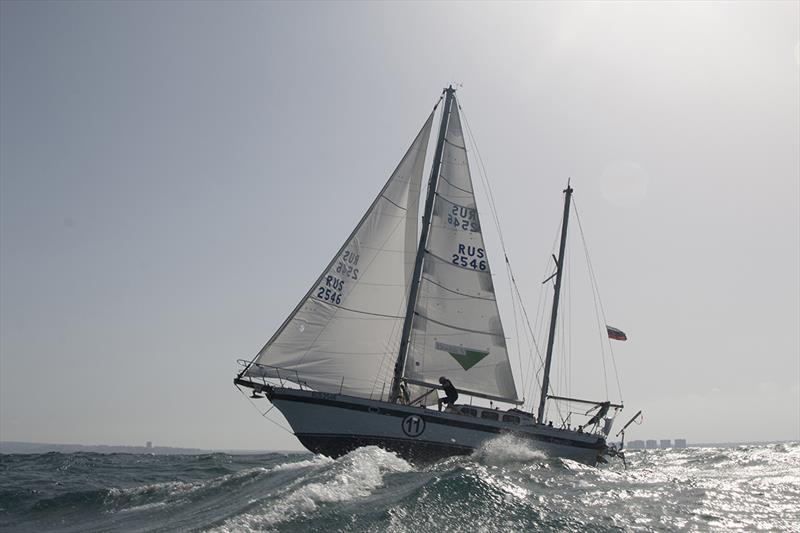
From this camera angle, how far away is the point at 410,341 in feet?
84.7

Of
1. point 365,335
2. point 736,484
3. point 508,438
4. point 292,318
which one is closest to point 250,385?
point 292,318

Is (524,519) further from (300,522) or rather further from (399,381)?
(399,381)

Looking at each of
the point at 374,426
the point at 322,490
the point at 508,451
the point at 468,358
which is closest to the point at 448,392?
the point at 468,358

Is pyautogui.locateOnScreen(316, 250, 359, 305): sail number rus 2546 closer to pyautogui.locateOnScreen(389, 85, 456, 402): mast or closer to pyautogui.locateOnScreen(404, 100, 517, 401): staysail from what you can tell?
pyautogui.locateOnScreen(389, 85, 456, 402): mast

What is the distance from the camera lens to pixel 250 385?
23047 mm

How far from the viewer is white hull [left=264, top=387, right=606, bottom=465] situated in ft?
73.5

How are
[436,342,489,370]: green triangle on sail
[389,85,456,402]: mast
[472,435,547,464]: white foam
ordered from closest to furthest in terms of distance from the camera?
[472,435,547,464]: white foam, [389,85,456,402]: mast, [436,342,489,370]: green triangle on sail

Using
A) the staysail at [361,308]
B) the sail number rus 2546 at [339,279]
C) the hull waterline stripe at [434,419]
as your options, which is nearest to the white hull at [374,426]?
the hull waterline stripe at [434,419]

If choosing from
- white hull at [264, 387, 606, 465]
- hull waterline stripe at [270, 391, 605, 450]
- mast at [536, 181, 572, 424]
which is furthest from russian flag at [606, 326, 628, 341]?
white hull at [264, 387, 606, 465]

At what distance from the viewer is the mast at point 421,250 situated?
25.3 m

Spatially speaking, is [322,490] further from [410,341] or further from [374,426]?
[410,341]

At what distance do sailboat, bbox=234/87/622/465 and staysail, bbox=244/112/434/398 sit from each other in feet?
0.15

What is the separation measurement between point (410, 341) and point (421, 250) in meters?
4.10

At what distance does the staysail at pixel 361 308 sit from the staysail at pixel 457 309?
960 millimetres
